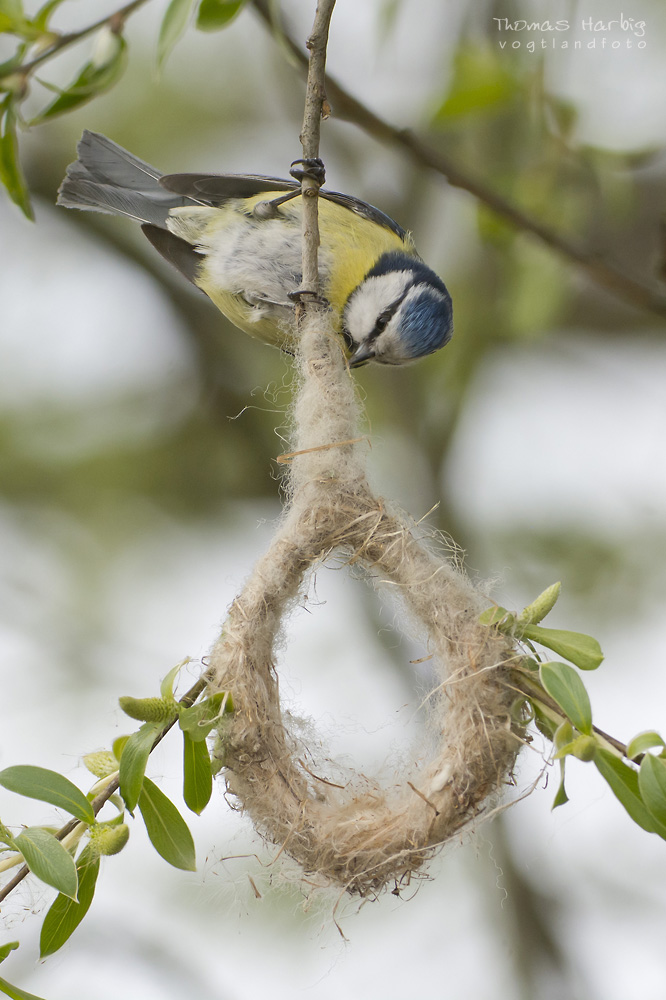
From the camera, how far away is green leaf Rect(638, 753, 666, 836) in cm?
75

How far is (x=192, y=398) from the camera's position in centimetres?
330

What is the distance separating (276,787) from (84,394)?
2.62 metres

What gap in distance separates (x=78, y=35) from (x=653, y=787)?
0.83 meters

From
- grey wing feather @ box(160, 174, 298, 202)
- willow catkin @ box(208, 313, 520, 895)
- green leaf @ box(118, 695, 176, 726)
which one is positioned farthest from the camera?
grey wing feather @ box(160, 174, 298, 202)

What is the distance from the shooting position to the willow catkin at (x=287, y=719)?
3.77 feet

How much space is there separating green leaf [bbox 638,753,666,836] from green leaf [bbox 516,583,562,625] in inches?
10.0

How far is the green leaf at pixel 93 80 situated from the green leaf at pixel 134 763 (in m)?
0.59

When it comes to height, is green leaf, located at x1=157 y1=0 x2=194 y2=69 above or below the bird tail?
below

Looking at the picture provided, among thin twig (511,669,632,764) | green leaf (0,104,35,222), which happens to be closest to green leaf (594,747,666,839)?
thin twig (511,669,632,764)

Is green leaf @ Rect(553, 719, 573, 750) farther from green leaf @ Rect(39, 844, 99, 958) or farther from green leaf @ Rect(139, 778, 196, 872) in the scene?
green leaf @ Rect(39, 844, 99, 958)

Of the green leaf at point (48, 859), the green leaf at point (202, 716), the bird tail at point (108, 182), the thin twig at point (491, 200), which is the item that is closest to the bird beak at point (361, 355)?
the thin twig at point (491, 200)

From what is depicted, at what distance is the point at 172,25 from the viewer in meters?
0.72

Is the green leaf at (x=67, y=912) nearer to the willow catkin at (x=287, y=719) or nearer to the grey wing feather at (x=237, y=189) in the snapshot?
the willow catkin at (x=287, y=719)

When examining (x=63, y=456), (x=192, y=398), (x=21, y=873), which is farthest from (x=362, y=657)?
(x=21, y=873)
